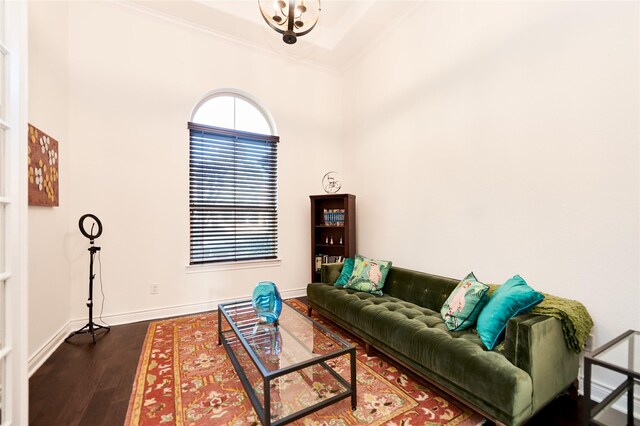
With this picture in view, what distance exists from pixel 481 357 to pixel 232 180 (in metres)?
3.45

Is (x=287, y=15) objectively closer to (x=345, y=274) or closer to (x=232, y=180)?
(x=232, y=180)

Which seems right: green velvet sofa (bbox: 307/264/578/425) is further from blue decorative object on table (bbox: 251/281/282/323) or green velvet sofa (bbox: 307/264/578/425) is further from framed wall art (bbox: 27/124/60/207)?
framed wall art (bbox: 27/124/60/207)

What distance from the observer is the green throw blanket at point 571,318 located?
1711 mm

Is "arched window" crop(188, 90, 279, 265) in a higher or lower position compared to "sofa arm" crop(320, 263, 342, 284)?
higher

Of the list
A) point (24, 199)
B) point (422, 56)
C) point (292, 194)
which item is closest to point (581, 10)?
point (422, 56)

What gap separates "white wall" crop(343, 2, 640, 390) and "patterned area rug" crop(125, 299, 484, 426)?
1225 mm

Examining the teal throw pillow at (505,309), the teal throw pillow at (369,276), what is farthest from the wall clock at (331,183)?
the teal throw pillow at (505,309)

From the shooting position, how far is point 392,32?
363cm

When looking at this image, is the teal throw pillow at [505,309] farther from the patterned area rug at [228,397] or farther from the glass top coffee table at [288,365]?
the glass top coffee table at [288,365]

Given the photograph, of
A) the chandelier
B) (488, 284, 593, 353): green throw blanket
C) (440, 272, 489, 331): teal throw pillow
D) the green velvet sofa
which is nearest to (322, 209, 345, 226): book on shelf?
the green velvet sofa

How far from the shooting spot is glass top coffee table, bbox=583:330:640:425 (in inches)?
49.8

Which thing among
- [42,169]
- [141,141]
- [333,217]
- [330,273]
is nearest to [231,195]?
[141,141]

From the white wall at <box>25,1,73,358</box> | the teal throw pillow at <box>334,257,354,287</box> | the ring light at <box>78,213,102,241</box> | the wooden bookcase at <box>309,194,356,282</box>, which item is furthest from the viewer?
the wooden bookcase at <box>309,194,356,282</box>

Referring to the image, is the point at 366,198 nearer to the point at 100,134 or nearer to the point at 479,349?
the point at 479,349
